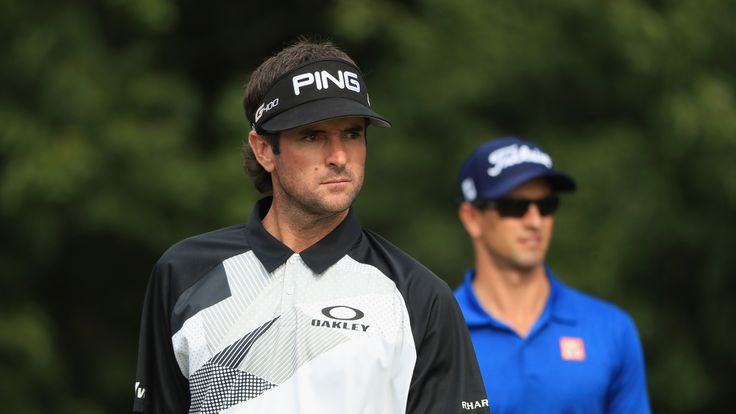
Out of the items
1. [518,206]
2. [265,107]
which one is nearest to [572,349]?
[518,206]

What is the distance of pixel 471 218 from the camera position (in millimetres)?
6039

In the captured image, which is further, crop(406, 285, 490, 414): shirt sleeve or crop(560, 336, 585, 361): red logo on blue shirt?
crop(560, 336, 585, 361): red logo on blue shirt

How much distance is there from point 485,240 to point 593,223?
12.4ft

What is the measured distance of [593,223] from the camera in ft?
31.2

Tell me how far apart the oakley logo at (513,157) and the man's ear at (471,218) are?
21 centimetres

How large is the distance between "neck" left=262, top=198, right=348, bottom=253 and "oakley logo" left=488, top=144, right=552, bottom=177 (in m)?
2.20

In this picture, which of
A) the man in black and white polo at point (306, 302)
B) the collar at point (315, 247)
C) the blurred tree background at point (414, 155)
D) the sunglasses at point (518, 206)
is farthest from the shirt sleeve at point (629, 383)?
the blurred tree background at point (414, 155)

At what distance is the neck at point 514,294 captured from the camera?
18.5 feet

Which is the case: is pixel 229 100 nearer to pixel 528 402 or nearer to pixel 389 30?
pixel 389 30

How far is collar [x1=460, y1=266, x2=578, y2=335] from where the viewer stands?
5559mm

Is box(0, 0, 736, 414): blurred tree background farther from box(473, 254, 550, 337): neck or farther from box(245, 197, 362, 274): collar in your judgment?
box(245, 197, 362, 274): collar

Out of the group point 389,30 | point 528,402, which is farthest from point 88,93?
point 528,402

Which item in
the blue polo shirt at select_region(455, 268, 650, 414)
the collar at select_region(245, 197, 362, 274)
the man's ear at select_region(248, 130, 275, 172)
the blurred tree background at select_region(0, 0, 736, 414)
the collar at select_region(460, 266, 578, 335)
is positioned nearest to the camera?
the collar at select_region(245, 197, 362, 274)

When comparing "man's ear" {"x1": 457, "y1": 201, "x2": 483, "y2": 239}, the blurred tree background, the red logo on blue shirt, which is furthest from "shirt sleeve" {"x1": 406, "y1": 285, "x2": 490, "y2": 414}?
the blurred tree background
